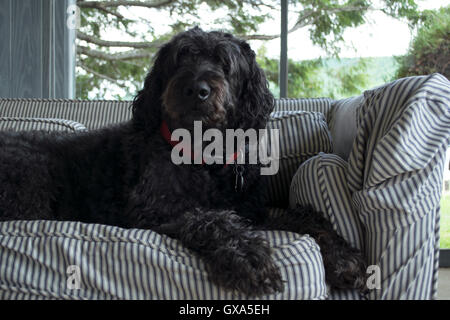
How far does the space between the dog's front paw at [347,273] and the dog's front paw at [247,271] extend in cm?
27

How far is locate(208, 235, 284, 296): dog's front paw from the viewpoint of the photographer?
4.54 ft

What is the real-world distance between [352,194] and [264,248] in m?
0.46

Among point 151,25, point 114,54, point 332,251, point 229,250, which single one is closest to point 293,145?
point 332,251

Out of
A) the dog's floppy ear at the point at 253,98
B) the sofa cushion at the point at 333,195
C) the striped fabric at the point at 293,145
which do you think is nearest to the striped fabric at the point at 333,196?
the sofa cushion at the point at 333,195

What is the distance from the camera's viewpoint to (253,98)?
208 centimetres

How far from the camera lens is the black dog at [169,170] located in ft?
5.73

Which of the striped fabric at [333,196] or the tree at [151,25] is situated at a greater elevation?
the tree at [151,25]

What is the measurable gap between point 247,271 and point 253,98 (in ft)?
3.01

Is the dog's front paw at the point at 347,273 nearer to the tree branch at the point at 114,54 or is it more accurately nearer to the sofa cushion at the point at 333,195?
the sofa cushion at the point at 333,195

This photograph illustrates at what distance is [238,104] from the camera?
2.05 metres

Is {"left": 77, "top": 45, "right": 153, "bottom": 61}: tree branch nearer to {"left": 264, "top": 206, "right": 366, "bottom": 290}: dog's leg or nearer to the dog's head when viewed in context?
the dog's head

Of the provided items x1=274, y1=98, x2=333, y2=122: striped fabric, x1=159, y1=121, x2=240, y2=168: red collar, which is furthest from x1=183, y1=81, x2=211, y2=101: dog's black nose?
x1=274, y1=98, x2=333, y2=122: striped fabric

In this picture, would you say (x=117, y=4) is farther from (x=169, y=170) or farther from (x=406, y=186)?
(x=406, y=186)

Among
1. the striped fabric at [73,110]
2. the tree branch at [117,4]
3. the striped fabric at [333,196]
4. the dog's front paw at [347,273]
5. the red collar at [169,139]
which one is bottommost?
the dog's front paw at [347,273]
